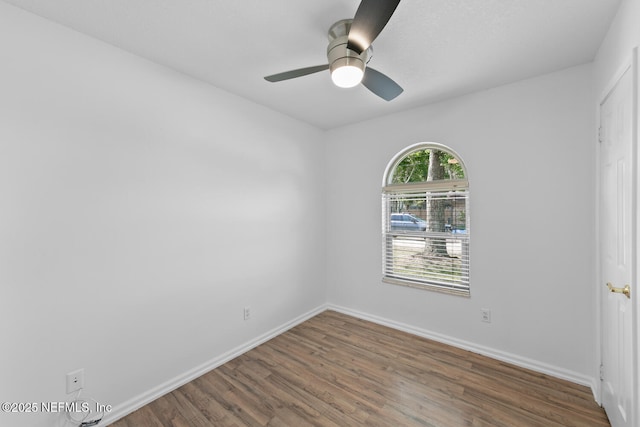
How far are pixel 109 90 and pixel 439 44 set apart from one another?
7.44 feet

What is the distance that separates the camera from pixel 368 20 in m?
1.14

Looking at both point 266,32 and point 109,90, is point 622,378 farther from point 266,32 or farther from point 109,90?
point 109,90

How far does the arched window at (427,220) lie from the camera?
2736mm

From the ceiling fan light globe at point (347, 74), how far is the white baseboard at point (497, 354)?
263 cm

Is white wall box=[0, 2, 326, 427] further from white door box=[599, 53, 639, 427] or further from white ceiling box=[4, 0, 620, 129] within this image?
white door box=[599, 53, 639, 427]

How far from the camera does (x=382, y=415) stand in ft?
5.89

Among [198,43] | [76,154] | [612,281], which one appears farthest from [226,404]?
[612,281]

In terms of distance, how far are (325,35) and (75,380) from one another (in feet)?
8.79

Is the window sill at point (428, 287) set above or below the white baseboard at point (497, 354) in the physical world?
above

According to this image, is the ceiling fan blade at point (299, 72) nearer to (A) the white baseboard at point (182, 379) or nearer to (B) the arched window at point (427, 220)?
(B) the arched window at point (427, 220)

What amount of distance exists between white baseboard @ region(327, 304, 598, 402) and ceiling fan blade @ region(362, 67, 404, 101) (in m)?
2.43

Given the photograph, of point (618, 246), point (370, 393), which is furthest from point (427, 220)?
point (370, 393)

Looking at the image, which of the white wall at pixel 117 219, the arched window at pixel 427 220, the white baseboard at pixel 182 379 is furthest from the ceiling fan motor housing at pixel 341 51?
the white baseboard at pixel 182 379

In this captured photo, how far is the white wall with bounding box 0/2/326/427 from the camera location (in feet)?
4.84
